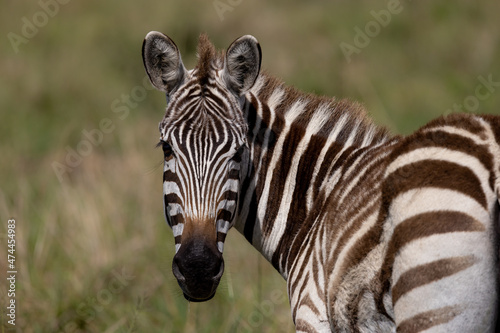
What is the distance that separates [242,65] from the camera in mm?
5219

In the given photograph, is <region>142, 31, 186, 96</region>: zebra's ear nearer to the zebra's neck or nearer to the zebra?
the zebra

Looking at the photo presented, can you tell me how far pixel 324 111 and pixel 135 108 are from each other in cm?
1184

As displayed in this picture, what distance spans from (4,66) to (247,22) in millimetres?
7121

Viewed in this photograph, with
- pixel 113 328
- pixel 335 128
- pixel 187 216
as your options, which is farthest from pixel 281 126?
pixel 113 328

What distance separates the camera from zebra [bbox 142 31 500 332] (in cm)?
346

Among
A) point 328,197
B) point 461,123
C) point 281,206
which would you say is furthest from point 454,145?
point 281,206

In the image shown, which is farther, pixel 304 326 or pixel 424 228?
pixel 304 326

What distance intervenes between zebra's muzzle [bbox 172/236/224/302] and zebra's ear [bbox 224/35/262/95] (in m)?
1.34

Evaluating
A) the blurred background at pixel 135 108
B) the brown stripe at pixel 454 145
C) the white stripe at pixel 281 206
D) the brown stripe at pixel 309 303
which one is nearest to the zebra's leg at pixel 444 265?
the brown stripe at pixel 454 145

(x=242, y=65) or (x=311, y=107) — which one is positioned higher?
(x=242, y=65)

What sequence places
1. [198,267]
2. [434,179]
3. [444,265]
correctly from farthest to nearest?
[198,267] → [434,179] → [444,265]

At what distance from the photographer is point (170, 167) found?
484 cm

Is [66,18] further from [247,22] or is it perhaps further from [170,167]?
[170,167]

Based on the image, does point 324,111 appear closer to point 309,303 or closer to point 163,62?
point 163,62
